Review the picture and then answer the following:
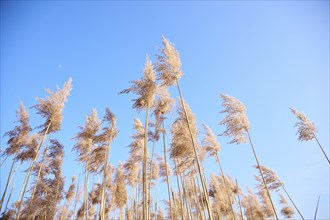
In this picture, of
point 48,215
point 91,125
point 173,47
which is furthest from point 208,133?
point 48,215

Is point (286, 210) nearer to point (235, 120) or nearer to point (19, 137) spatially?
point (235, 120)

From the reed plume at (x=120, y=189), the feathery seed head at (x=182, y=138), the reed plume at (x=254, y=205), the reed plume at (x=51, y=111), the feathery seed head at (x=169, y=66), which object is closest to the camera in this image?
the feathery seed head at (x=169, y=66)

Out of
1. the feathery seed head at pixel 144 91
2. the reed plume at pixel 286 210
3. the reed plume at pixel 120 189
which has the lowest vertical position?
the reed plume at pixel 286 210

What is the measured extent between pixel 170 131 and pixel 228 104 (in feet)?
7.74

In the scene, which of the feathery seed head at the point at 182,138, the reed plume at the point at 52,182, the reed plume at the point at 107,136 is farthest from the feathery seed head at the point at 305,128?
the reed plume at the point at 52,182

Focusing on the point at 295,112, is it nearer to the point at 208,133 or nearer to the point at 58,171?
the point at 208,133

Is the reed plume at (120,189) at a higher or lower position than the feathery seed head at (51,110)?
lower

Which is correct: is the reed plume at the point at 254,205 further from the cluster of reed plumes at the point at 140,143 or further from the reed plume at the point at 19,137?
the reed plume at the point at 19,137

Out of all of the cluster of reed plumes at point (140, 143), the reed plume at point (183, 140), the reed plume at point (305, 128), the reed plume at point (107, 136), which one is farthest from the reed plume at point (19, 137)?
the reed plume at point (305, 128)

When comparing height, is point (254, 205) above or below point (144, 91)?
below

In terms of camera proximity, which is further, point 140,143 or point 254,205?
point 254,205

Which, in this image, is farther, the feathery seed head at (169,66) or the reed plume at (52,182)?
the reed plume at (52,182)

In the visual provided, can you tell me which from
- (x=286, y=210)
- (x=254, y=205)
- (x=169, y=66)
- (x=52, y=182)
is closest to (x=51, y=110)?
(x=52, y=182)

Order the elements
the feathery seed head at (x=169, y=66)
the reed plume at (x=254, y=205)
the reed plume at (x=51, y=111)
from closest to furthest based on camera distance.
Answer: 1. the feathery seed head at (x=169, y=66)
2. the reed plume at (x=51, y=111)
3. the reed plume at (x=254, y=205)
